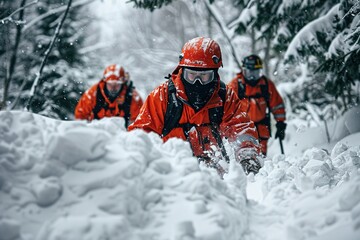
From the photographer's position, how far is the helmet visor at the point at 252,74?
8.52m

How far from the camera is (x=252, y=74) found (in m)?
8.54

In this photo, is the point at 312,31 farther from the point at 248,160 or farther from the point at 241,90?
the point at 248,160

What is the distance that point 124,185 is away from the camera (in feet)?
7.13

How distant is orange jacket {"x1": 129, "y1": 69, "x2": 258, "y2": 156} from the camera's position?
14.3 ft

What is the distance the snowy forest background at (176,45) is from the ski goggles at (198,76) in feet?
8.02

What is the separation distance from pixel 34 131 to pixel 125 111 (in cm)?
588

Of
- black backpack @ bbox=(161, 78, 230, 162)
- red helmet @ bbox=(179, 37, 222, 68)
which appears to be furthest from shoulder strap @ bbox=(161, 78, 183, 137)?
red helmet @ bbox=(179, 37, 222, 68)

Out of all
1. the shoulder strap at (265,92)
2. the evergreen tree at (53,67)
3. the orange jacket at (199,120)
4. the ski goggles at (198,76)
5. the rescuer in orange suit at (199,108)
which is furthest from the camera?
the evergreen tree at (53,67)

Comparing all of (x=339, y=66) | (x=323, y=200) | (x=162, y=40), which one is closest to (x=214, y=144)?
(x=323, y=200)

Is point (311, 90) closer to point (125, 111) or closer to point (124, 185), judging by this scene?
point (125, 111)

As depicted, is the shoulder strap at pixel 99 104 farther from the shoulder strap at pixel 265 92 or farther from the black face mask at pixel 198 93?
the black face mask at pixel 198 93

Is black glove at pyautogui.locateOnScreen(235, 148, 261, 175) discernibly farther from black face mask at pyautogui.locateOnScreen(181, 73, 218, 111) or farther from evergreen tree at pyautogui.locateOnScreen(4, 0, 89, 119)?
evergreen tree at pyautogui.locateOnScreen(4, 0, 89, 119)

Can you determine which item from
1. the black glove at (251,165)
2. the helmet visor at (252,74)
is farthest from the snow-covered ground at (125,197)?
the helmet visor at (252,74)

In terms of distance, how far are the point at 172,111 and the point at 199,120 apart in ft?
1.29
